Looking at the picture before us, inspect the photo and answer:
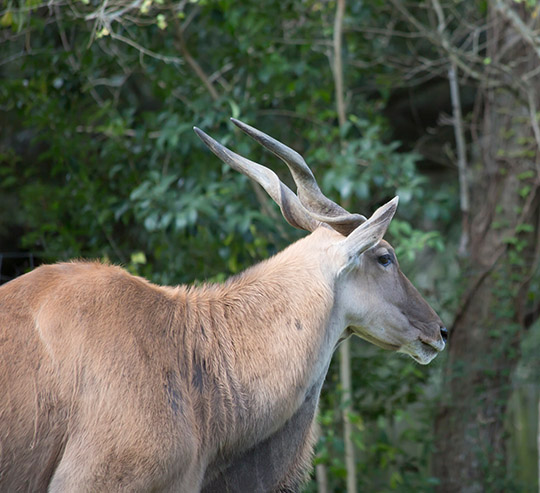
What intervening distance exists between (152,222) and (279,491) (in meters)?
2.35

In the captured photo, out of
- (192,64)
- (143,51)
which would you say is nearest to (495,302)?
(192,64)

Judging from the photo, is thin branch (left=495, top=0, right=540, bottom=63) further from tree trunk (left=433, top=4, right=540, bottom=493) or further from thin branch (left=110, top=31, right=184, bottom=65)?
thin branch (left=110, top=31, right=184, bottom=65)

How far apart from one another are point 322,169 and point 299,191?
8.44ft

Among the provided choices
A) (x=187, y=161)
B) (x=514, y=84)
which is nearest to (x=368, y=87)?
(x=514, y=84)

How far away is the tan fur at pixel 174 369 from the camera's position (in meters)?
2.92

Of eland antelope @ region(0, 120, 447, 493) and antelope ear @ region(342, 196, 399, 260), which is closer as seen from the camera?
eland antelope @ region(0, 120, 447, 493)

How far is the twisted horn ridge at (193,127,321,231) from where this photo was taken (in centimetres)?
369

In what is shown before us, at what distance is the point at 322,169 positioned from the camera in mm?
6246

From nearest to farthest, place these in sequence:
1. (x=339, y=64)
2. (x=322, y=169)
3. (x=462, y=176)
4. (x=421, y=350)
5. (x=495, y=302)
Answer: (x=421, y=350) → (x=339, y=64) → (x=322, y=169) → (x=495, y=302) → (x=462, y=176)

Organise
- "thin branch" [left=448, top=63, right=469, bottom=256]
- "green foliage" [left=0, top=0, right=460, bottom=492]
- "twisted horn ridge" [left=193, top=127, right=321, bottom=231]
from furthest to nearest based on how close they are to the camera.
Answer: "thin branch" [left=448, top=63, right=469, bottom=256] → "green foliage" [left=0, top=0, right=460, bottom=492] → "twisted horn ridge" [left=193, top=127, right=321, bottom=231]

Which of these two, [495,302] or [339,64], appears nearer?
[339,64]

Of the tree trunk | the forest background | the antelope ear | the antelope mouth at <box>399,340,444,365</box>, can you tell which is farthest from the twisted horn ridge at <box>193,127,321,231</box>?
the tree trunk

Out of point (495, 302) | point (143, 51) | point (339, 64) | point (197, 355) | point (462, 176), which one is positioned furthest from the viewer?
point (462, 176)

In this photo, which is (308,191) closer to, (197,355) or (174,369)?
(197,355)
